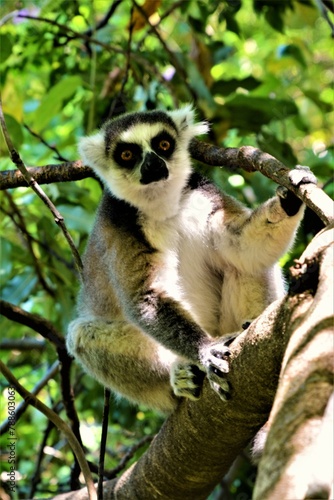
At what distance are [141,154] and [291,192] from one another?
1.56m

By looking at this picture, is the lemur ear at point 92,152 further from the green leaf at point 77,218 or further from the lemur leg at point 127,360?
the lemur leg at point 127,360

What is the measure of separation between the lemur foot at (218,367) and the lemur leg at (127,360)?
3.03ft

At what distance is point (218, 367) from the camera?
3.35 metres

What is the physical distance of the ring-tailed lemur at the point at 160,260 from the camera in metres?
4.47

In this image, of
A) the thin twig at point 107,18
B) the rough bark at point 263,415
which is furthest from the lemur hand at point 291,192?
the thin twig at point 107,18

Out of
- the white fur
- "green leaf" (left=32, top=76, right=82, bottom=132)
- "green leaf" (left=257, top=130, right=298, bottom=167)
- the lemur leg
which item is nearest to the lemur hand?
the white fur

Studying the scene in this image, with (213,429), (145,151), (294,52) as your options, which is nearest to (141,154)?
(145,151)

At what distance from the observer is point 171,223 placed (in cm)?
505

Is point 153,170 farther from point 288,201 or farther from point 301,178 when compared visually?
point 301,178

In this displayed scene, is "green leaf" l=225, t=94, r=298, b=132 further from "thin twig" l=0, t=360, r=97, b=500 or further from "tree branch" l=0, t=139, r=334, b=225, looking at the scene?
"thin twig" l=0, t=360, r=97, b=500

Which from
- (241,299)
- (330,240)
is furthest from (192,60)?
(330,240)

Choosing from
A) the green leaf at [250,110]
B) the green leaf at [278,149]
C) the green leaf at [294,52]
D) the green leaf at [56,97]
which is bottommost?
the green leaf at [278,149]

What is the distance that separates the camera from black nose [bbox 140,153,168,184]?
4957 millimetres

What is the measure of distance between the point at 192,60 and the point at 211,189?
269 centimetres
